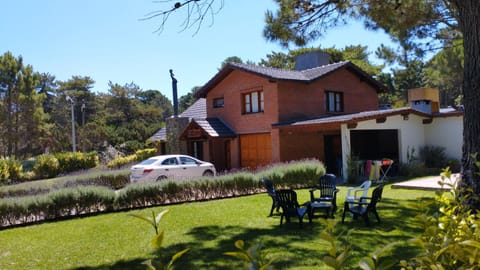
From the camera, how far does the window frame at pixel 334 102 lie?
2312 centimetres

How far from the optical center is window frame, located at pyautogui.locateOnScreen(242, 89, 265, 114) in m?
21.8

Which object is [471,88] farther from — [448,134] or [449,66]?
[449,66]

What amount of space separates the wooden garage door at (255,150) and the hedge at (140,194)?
20.4 feet

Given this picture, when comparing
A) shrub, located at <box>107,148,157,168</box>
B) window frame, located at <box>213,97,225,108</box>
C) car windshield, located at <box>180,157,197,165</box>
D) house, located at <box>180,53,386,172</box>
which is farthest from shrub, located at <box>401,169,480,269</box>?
shrub, located at <box>107,148,157,168</box>

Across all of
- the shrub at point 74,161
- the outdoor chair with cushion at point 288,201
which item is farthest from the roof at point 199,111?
the outdoor chair with cushion at point 288,201

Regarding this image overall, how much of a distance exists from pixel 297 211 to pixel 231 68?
51.2 ft

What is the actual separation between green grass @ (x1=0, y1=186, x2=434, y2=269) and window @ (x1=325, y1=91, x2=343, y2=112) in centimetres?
1247

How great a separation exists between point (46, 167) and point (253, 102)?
15.4 meters

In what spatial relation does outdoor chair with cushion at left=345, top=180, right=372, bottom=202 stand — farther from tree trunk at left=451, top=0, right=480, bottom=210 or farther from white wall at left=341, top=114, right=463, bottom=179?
white wall at left=341, top=114, right=463, bottom=179

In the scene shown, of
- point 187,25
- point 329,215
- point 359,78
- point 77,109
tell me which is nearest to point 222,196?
point 329,215

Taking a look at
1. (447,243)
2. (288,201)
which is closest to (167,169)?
(288,201)

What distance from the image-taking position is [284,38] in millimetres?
10438

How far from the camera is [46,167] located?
89.3 feet

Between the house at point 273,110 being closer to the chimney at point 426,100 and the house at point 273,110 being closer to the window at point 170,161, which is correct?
the chimney at point 426,100
